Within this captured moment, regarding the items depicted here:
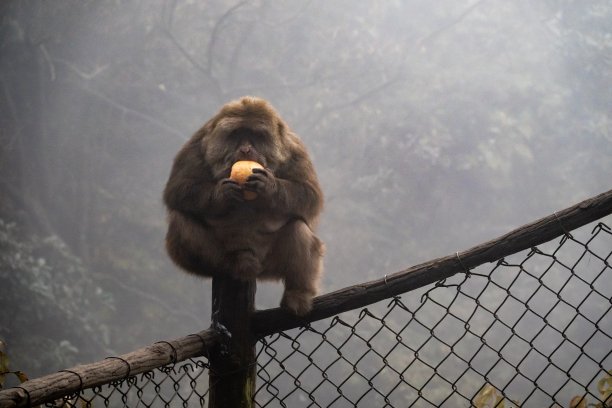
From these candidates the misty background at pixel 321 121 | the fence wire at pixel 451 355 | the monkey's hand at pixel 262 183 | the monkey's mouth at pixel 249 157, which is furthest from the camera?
the misty background at pixel 321 121

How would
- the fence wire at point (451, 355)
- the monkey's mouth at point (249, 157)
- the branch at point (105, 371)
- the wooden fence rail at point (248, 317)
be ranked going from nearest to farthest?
the branch at point (105, 371), the wooden fence rail at point (248, 317), the monkey's mouth at point (249, 157), the fence wire at point (451, 355)

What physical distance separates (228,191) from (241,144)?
0.39 metres

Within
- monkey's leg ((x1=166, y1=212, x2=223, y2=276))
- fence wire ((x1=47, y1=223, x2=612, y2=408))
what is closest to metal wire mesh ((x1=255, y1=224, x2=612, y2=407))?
fence wire ((x1=47, y1=223, x2=612, y2=408))

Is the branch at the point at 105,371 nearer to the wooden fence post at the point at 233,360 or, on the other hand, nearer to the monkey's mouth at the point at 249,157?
the wooden fence post at the point at 233,360

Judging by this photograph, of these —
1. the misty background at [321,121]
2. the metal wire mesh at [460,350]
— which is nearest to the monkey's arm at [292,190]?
the metal wire mesh at [460,350]

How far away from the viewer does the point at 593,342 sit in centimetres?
1112

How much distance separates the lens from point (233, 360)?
2.10 metres

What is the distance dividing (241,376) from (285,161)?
1.20 m

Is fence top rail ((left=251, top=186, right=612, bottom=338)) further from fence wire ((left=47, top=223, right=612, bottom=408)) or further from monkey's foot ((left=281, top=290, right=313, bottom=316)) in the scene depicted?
fence wire ((left=47, top=223, right=612, bottom=408))

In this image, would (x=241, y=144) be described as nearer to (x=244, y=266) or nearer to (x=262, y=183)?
(x=262, y=183)

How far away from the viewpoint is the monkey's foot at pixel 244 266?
2385mm

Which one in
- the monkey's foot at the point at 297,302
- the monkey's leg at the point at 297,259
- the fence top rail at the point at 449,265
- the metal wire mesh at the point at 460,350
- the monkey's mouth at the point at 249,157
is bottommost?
the metal wire mesh at the point at 460,350

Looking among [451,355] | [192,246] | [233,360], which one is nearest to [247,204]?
[192,246]

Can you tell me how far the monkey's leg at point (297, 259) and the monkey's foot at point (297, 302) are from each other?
0.26 ft
